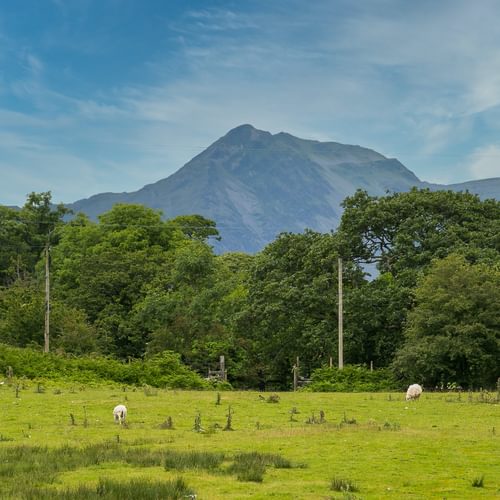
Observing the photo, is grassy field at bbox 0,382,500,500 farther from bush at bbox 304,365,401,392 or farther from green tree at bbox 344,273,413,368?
green tree at bbox 344,273,413,368

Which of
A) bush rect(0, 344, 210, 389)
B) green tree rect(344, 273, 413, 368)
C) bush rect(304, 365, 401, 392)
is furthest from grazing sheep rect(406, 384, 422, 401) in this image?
bush rect(0, 344, 210, 389)

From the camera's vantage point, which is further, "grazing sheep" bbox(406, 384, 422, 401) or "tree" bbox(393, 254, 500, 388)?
"tree" bbox(393, 254, 500, 388)

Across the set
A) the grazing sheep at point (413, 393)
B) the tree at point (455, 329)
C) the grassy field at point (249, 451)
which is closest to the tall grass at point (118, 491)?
the grassy field at point (249, 451)

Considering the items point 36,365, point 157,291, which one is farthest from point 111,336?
point 36,365

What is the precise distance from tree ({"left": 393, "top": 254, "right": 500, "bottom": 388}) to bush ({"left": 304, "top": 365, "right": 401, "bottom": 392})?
1723 millimetres

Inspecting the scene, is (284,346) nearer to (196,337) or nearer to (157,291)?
(196,337)

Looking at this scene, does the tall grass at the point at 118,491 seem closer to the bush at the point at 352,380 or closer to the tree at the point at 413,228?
the bush at the point at 352,380

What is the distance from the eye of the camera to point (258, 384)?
58469 millimetres

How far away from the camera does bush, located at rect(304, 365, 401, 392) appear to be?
4494cm

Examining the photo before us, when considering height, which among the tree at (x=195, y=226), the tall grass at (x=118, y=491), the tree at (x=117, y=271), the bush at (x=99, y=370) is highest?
the tree at (x=195, y=226)

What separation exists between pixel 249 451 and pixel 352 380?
91.7ft

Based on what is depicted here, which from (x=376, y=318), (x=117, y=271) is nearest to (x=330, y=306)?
(x=376, y=318)

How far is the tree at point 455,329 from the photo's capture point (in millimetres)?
41750

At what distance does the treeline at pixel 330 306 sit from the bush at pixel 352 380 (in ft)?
2.55
